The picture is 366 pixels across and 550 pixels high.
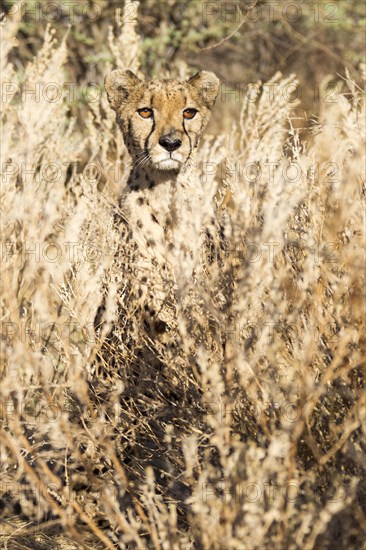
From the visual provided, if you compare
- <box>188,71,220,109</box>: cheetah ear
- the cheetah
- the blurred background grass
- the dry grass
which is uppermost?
the blurred background grass

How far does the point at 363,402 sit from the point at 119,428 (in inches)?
37.0

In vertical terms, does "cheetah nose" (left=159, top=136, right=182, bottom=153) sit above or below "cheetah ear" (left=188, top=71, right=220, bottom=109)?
below

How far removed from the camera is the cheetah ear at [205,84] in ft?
11.9

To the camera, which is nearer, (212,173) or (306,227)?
(306,227)

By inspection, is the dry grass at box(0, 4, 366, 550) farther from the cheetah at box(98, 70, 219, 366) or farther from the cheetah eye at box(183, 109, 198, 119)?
the cheetah eye at box(183, 109, 198, 119)

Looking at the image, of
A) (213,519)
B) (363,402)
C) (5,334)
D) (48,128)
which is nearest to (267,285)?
(363,402)

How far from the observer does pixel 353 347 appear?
228cm

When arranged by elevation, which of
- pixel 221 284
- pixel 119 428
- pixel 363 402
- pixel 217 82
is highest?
pixel 217 82

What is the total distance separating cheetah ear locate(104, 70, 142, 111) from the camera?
3.61 meters

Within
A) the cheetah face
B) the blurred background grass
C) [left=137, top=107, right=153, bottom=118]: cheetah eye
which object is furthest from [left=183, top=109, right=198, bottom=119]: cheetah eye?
the blurred background grass

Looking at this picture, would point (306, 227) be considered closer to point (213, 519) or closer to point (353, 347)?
point (353, 347)

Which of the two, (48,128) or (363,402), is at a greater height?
(48,128)

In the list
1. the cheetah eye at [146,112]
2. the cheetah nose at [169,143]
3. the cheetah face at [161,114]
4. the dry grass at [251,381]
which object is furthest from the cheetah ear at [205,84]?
the dry grass at [251,381]

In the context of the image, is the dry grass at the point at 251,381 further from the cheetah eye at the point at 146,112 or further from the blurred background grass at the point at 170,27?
the blurred background grass at the point at 170,27
